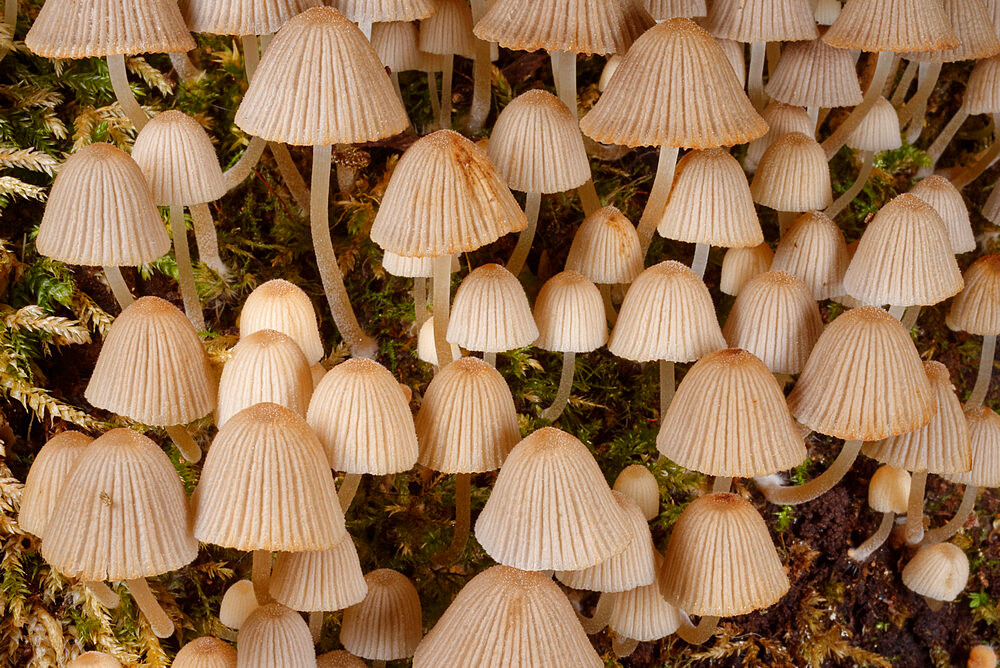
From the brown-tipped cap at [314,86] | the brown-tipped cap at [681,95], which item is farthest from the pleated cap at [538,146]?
the brown-tipped cap at [314,86]

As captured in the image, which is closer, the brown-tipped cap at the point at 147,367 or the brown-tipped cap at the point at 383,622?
the brown-tipped cap at the point at 147,367

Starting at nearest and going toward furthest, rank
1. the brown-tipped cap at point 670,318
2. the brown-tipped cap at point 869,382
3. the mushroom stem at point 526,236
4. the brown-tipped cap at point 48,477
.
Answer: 1. the brown-tipped cap at point 48,477
2. the brown-tipped cap at point 869,382
3. the brown-tipped cap at point 670,318
4. the mushroom stem at point 526,236

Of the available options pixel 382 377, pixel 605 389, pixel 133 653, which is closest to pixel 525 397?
pixel 605 389

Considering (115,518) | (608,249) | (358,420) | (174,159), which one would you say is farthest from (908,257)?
(115,518)

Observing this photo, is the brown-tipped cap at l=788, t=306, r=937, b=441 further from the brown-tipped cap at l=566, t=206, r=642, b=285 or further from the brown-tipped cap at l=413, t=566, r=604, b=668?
the brown-tipped cap at l=413, t=566, r=604, b=668

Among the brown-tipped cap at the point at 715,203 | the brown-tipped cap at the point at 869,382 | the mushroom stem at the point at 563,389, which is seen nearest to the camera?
the brown-tipped cap at the point at 869,382

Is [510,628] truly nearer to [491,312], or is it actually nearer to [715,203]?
[491,312]

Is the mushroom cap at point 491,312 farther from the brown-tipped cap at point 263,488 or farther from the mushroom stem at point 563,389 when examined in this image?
the brown-tipped cap at point 263,488
